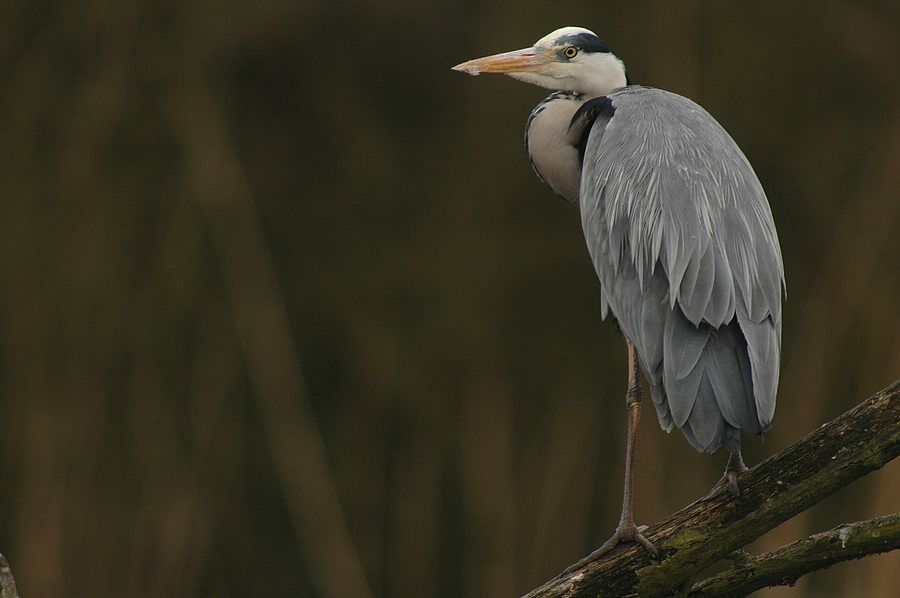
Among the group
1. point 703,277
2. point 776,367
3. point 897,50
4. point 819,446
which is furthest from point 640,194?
point 897,50

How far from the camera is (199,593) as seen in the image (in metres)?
3.40

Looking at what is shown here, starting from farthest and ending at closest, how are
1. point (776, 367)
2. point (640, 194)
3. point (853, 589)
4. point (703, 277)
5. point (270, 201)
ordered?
point (270, 201), point (853, 589), point (640, 194), point (703, 277), point (776, 367)

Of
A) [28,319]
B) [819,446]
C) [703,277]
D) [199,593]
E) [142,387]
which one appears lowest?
[199,593]

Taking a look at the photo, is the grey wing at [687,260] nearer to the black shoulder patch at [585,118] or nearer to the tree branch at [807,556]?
the black shoulder patch at [585,118]

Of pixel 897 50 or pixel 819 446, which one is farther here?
pixel 897 50

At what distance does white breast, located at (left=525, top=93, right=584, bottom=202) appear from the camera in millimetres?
2393

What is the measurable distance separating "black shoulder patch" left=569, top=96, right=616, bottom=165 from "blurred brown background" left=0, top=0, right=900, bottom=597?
1078mm

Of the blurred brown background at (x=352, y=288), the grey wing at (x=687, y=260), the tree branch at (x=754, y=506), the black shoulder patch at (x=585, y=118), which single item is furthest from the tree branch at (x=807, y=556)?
the blurred brown background at (x=352, y=288)

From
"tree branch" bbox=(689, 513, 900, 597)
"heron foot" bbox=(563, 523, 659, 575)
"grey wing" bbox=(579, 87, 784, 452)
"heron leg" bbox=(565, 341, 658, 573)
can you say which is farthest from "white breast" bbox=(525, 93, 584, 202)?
"tree branch" bbox=(689, 513, 900, 597)

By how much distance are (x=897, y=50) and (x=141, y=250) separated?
7.27 ft

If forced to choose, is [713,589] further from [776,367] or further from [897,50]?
[897,50]

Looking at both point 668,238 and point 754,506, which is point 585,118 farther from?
point 754,506

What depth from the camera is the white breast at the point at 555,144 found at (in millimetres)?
2393

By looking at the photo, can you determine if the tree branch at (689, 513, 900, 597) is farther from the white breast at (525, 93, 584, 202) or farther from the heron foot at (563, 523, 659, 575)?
the white breast at (525, 93, 584, 202)
